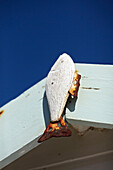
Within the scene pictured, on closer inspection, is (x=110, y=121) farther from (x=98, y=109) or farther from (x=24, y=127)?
(x=24, y=127)

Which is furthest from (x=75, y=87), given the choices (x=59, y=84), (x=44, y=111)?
(x=44, y=111)

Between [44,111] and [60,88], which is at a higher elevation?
[60,88]

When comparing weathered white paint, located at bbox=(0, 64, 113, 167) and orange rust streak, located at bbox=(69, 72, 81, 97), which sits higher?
orange rust streak, located at bbox=(69, 72, 81, 97)

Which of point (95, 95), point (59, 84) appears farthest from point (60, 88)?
point (95, 95)

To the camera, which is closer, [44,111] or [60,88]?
[60,88]

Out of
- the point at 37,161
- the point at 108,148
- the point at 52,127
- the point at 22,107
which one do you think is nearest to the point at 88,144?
the point at 108,148

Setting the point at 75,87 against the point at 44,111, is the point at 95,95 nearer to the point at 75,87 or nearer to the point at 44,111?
the point at 75,87
